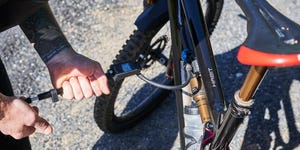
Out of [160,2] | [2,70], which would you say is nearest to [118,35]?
[160,2]

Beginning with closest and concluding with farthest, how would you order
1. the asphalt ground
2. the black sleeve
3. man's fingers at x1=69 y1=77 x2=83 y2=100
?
man's fingers at x1=69 y1=77 x2=83 y2=100 → the black sleeve → the asphalt ground

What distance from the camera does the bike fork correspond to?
140 centimetres

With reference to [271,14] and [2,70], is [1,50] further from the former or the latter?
[271,14]

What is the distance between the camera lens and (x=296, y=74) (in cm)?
288

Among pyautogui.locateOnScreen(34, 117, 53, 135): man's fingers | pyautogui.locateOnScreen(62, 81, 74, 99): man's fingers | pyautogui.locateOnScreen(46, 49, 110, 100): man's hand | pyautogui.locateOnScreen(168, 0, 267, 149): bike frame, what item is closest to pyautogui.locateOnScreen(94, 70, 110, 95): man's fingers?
pyautogui.locateOnScreen(46, 49, 110, 100): man's hand

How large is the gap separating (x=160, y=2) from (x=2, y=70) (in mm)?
730

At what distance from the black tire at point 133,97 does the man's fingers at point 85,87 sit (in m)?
0.47

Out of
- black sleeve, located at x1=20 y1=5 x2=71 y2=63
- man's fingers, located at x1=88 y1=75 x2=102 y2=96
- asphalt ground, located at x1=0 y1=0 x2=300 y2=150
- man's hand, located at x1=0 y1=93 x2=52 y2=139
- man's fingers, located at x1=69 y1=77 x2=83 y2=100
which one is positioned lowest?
asphalt ground, located at x1=0 y1=0 x2=300 y2=150

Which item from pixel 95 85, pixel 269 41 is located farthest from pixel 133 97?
pixel 269 41

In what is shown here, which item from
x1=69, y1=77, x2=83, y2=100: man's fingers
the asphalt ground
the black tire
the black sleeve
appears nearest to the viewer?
x1=69, y1=77, x2=83, y2=100: man's fingers

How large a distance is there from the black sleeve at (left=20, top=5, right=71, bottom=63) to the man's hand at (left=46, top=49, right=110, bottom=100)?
5cm

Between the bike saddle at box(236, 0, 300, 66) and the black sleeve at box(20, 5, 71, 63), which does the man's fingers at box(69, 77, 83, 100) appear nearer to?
the black sleeve at box(20, 5, 71, 63)

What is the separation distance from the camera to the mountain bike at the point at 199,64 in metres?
1.30

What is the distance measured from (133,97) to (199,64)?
3.64 ft
